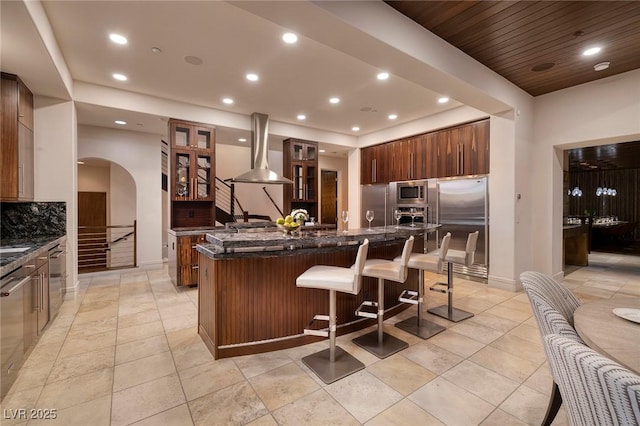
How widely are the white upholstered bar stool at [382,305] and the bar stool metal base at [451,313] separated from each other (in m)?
0.89

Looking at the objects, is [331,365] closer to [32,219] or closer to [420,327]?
[420,327]

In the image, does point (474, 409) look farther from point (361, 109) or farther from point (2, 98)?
point (2, 98)

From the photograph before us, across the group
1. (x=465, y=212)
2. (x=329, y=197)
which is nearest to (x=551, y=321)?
(x=465, y=212)

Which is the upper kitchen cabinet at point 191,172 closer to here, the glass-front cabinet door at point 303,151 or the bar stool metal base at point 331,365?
the glass-front cabinet door at point 303,151

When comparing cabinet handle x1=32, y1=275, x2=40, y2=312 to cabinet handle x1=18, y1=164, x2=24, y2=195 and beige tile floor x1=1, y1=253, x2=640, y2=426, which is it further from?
cabinet handle x1=18, y1=164, x2=24, y2=195

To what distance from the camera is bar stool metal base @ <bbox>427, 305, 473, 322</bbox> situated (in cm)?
318

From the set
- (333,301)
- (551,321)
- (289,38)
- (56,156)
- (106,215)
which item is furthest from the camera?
(106,215)

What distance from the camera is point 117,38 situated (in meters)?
2.83

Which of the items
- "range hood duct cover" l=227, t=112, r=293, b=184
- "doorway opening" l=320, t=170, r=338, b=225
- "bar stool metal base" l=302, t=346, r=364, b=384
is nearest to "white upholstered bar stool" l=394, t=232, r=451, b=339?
"bar stool metal base" l=302, t=346, r=364, b=384

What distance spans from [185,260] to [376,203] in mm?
4179

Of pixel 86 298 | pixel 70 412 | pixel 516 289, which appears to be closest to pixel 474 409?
pixel 70 412

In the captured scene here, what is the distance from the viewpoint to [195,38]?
2822mm

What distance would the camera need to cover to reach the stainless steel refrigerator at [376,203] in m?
6.28

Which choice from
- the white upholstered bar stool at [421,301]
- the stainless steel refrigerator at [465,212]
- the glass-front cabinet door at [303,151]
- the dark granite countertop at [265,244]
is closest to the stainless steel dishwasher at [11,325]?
the dark granite countertop at [265,244]
